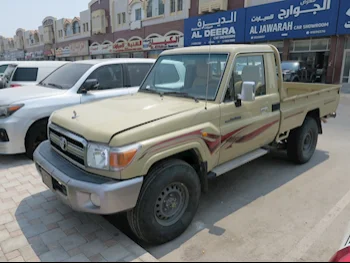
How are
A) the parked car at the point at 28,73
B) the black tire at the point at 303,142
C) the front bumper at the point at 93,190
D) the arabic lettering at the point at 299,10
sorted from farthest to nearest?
1. the arabic lettering at the point at 299,10
2. the parked car at the point at 28,73
3. the black tire at the point at 303,142
4. the front bumper at the point at 93,190

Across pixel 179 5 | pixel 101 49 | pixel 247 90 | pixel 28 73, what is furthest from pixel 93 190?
pixel 101 49

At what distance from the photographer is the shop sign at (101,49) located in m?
41.2

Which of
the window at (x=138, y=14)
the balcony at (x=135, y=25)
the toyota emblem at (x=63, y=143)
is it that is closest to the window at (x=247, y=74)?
the toyota emblem at (x=63, y=143)

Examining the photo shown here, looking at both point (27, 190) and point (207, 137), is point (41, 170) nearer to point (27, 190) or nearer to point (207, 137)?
point (27, 190)

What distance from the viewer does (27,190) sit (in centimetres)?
418

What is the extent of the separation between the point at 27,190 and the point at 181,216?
7.93ft

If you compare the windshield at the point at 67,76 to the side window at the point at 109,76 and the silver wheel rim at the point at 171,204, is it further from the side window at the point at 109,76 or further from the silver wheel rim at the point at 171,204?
the silver wheel rim at the point at 171,204

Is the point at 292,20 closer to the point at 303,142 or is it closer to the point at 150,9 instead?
the point at 303,142

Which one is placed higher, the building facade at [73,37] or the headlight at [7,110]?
the building facade at [73,37]

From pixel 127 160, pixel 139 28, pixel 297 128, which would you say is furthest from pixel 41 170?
pixel 139 28

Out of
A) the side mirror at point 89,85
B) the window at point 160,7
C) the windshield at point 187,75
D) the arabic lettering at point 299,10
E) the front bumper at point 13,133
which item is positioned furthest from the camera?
the window at point 160,7

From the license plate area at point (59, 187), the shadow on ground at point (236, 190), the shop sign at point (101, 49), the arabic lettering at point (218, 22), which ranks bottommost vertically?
the shadow on ground at point (236, 190)

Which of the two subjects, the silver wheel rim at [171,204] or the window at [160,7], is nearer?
the silver wheel rim at [171,204]

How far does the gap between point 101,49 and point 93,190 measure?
43287 millimetres
